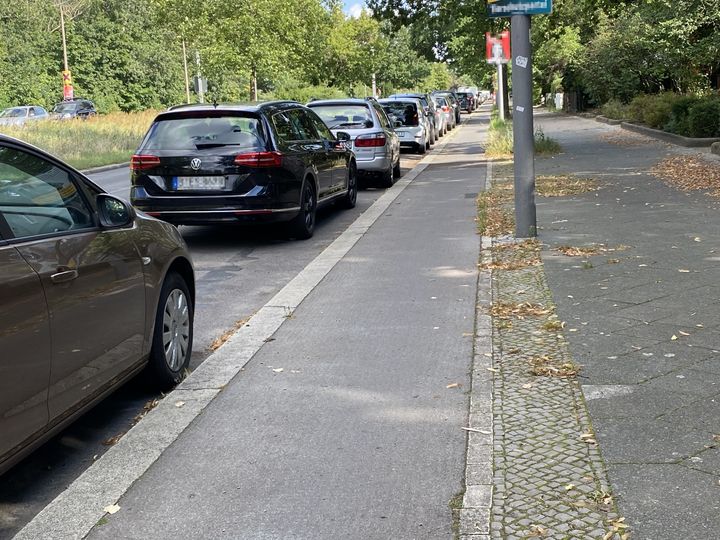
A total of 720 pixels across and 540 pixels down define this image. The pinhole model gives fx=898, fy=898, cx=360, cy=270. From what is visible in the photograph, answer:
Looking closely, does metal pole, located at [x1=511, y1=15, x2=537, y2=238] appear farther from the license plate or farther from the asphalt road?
the license plate

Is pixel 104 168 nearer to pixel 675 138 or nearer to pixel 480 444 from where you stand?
pixel 675 138

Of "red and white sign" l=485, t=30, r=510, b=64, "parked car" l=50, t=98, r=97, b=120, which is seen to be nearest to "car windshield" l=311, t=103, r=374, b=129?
"red and white sign" l=485, t=30, r=510, b=64

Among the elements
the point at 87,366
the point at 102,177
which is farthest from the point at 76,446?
the point at 102,177

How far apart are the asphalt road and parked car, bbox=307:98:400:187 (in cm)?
65

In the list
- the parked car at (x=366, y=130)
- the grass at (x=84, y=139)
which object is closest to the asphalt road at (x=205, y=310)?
the parked car at (x=366, y=130)

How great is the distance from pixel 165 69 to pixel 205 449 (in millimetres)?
77198

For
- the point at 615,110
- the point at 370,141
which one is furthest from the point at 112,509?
the point at 615,110

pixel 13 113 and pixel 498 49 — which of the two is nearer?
pixel 498 49

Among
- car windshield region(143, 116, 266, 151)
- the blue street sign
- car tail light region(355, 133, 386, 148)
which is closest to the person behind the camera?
the blue street sign

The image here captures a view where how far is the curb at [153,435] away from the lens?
12.0ft

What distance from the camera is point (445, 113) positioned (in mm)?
38031

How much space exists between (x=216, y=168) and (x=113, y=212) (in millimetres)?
5200

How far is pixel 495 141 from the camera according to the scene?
23.7m

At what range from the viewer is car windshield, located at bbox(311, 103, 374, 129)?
17125 mm
